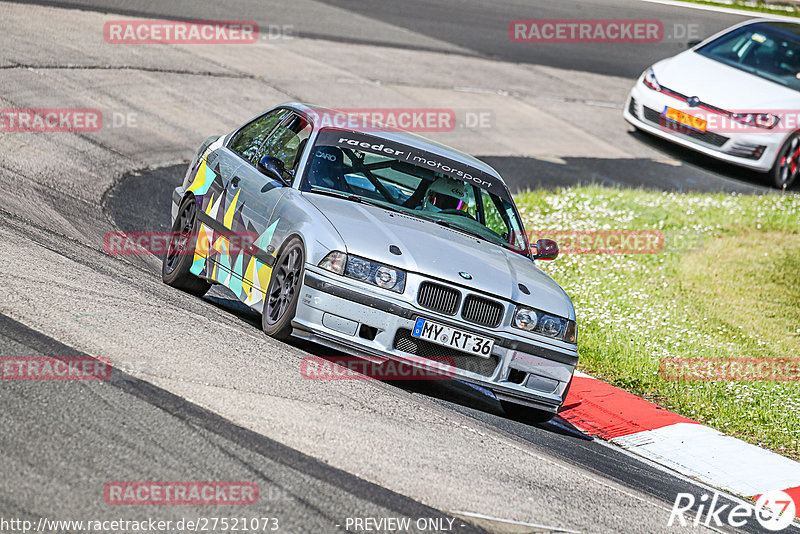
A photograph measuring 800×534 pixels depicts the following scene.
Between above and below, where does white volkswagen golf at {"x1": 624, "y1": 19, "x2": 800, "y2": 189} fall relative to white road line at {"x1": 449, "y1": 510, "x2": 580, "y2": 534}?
above

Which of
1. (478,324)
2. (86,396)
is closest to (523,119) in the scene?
(478,324)

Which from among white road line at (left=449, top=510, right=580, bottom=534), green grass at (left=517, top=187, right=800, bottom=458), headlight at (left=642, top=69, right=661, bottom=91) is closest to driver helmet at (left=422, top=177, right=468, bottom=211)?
green grass at (left=517, top=187, right=800, bottom=458)

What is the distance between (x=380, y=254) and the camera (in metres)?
6.79

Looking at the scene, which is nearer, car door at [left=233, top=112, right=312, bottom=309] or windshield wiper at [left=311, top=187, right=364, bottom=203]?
car door at [left=233, top=112, right=312, bottom=309]

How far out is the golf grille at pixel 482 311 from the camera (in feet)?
22.4

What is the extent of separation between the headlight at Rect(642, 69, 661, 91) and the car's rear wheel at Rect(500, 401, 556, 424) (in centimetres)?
951

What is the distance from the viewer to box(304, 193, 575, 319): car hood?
6.82m

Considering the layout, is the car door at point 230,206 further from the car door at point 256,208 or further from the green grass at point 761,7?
the green grass at point 761,7

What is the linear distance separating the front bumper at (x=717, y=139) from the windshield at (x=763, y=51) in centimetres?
115

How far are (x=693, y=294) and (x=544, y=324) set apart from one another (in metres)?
4.80

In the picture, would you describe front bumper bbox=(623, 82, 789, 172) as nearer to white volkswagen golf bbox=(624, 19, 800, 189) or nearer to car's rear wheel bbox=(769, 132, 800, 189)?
white volkswagen golf bbox=(624, 19, 800, 189)

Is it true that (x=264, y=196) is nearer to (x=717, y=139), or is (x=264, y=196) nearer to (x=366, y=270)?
(x=366, y=270)

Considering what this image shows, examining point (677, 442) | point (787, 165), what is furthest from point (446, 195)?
point (787, 165)

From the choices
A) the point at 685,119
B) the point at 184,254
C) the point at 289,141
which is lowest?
the point at 184,254
